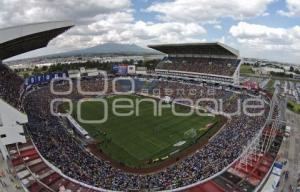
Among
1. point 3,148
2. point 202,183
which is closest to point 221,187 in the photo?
point 202,183

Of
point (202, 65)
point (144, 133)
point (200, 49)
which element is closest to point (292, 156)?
point (144, 133)

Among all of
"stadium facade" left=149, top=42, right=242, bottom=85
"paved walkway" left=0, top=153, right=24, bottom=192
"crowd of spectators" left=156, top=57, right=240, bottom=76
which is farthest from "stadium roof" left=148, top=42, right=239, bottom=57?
"paved walkway" left=0, top=153, right=24, bottom=192

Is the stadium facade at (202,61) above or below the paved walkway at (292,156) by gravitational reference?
above

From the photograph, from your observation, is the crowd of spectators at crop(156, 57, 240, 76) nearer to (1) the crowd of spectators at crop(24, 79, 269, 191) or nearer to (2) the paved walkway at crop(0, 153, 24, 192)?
(1) the crowd of spectators at crop(24, 79, 269, 191)

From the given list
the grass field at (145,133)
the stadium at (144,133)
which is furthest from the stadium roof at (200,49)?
the grass field at (145,133)

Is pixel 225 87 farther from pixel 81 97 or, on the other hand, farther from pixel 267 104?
pixel 81 97

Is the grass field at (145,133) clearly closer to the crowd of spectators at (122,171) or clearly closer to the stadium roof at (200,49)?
the crowd of spectators at (122,171)

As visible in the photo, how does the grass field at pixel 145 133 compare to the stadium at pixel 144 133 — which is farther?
the grass field at pixel 145 133
